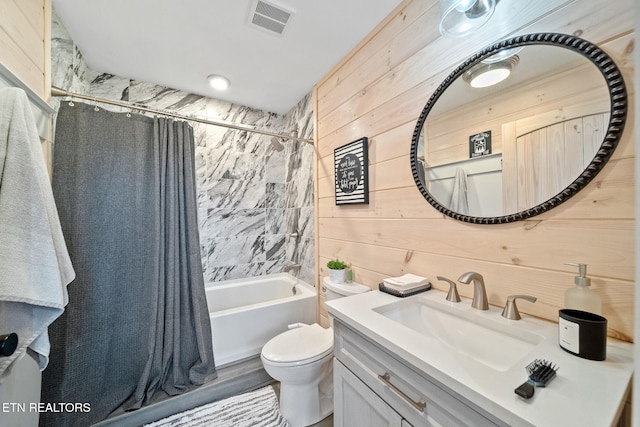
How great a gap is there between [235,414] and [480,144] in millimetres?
2069

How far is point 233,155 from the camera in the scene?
8.58 feet

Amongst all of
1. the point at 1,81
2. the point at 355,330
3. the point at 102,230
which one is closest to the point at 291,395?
the point at 355,330

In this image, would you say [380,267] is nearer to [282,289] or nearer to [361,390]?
[361,390]

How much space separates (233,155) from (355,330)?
7.72 ft

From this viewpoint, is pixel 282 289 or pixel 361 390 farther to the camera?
pixel 282 289

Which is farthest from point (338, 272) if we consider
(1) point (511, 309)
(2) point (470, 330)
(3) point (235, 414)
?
(3) point (235, 414)

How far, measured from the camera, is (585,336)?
586mm

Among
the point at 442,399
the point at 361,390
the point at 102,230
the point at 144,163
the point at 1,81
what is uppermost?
the point at 1,81

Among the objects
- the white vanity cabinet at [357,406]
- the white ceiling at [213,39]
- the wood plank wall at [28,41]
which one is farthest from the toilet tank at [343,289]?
the wood plank wall at [28,41]

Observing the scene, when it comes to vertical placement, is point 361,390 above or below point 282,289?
above

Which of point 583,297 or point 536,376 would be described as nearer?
point 536,376

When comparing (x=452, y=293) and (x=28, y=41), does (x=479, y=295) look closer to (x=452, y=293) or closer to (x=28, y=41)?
(x=452, y=293)

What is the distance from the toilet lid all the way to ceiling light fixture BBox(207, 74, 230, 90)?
222 centimetres

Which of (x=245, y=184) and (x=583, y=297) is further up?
(x=245, y=184)
